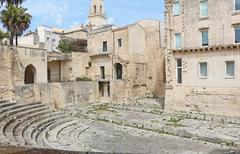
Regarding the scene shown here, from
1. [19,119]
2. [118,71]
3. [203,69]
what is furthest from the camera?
[118,71]

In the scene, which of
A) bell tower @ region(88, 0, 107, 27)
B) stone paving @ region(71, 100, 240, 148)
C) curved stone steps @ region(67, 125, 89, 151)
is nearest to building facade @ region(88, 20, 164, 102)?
stone paving @ region(71, 100, 240, 148)

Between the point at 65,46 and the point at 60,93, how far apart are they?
13621mm

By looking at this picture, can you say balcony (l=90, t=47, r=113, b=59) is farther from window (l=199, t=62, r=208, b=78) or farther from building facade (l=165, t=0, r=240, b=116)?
window (l=199, t=62, r=208, b=78)

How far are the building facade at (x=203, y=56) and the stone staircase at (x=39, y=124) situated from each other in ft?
32.8

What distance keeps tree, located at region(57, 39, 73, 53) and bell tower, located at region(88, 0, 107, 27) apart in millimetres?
17537

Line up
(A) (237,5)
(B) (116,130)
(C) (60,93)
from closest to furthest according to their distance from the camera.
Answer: (B) (116,130) → (A) (237,5) → (C) (60,93)

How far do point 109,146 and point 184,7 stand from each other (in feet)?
49.8

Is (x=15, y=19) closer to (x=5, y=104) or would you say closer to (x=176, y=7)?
(x=5, y=104)

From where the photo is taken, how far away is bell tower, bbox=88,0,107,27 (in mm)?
58125

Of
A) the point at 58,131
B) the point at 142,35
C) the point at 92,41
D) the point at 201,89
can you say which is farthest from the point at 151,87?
the point at 58,131

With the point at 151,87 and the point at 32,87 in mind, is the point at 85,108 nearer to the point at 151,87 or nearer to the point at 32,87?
the point at 32,87

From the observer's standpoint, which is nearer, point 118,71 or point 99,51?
point 118,71

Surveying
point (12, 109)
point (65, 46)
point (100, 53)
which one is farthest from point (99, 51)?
point (12, 109)

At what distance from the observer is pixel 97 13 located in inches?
2291
